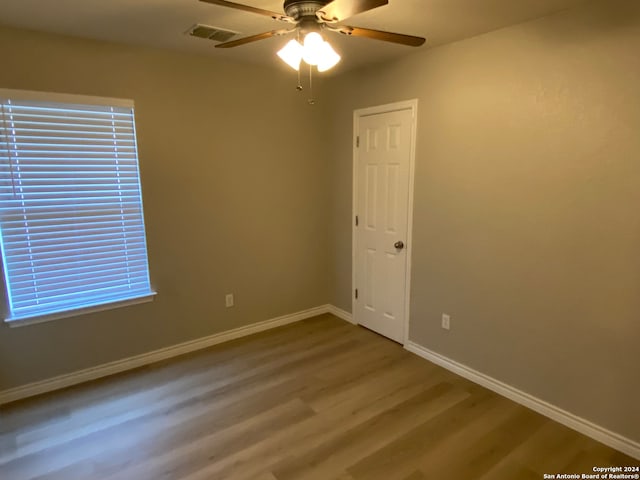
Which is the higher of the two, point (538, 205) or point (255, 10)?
point (255, 10)

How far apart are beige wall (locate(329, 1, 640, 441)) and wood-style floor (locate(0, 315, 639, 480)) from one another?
382 mm

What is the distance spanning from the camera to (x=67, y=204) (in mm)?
2775

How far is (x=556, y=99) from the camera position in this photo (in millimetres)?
2311

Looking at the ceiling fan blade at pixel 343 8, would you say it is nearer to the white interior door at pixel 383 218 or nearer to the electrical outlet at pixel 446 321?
the white interior door at pixel 383 218

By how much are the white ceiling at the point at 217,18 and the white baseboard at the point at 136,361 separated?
2.45 m

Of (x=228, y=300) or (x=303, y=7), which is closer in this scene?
(x=303, y=7)

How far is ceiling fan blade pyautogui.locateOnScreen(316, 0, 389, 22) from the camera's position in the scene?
59.8 inches

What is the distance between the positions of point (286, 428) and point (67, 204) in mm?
2200

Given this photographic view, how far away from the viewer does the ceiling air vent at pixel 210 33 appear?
2.49 m

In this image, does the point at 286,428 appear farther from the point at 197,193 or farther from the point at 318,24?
the point at 318,24

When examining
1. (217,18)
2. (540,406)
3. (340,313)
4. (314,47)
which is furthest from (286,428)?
(217,18)

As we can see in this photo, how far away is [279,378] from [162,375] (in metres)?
0.94

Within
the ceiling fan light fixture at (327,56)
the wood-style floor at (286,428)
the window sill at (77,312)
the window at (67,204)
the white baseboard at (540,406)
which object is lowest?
the wood-style floor at (286,428)

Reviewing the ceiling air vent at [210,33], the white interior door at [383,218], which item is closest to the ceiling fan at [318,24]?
the ceiling air vent at [210,33]
